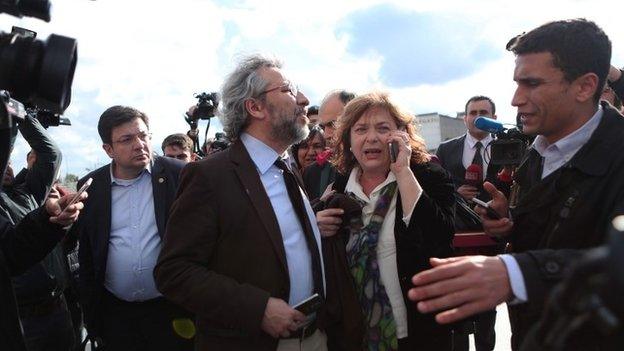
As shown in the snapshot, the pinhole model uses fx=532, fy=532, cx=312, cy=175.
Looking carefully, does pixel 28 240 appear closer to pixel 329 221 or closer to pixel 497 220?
pixel 329 221

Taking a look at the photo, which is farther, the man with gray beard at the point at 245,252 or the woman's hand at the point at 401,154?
the woman's hand at the point at 401,154

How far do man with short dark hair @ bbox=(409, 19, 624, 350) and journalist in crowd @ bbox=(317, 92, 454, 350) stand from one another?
Answer: 0.38m

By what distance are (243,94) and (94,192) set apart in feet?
4.78

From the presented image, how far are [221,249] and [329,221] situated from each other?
56 centimetres

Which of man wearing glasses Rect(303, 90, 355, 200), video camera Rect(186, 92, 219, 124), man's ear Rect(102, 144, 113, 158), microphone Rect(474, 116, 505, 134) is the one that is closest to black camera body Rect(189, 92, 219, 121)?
video camera Rect(186, 92, 219, 124)

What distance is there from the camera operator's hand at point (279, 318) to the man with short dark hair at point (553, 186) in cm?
65

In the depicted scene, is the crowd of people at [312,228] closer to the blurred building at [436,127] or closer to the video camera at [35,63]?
the video camera at [35,63]

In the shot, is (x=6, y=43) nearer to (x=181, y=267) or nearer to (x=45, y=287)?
(x=181, y=267)

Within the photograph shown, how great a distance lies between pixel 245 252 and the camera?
229cm

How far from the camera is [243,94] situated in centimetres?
267

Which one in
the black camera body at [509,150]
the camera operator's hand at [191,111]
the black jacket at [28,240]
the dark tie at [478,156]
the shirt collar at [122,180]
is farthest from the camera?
the camera operator's hand at [191,111]

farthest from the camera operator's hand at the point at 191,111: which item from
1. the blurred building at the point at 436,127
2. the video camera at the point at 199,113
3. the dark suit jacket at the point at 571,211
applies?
the blurred building at the point at 436,127

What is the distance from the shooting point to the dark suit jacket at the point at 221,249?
2.22 m

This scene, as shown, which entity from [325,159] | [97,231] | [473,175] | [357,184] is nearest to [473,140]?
[473,175]
